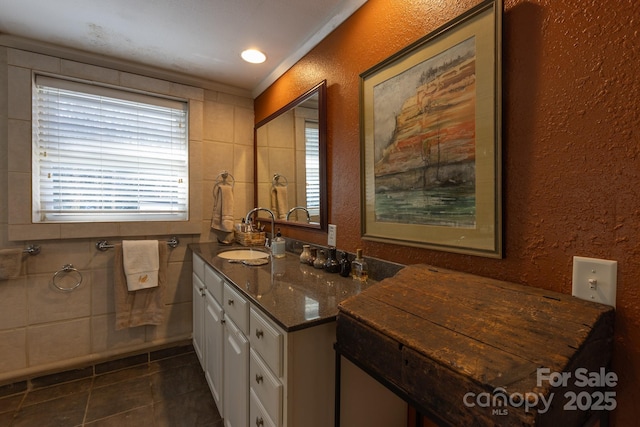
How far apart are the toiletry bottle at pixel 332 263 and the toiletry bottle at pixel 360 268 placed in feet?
0.43

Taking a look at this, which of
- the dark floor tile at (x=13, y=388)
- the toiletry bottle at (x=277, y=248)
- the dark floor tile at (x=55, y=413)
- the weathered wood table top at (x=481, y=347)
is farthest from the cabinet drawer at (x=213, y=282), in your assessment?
the dark floor tile at (x=13, y=388)

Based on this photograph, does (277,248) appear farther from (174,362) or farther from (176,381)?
(174,362)

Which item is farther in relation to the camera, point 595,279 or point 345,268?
point 345,268

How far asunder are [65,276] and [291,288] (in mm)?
1763

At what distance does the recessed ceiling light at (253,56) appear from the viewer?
192cm

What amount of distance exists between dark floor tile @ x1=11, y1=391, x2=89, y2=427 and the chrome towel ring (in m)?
0.66

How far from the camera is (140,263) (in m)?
2.07

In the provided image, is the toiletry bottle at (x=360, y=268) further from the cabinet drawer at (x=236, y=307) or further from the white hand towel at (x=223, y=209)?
the white hand towel at (x=223, y=209)

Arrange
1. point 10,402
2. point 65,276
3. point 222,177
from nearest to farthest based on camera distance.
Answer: point 10,402, point 65,276, point 222,177

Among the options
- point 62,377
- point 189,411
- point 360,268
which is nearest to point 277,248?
point 360,268

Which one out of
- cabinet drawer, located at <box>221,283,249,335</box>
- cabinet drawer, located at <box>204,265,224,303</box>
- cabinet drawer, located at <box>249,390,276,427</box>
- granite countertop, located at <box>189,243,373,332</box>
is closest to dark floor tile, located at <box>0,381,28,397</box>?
cabinet drawer, located at <box>204,265,224,303</box>

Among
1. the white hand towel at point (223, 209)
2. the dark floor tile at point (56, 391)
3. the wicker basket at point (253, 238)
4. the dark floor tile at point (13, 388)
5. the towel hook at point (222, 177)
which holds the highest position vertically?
the towel hook at point (222, 177)

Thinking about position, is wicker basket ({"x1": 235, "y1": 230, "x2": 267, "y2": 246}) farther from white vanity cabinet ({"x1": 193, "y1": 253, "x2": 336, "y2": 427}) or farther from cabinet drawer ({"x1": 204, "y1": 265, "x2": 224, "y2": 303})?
white vanity cabinet ({"x1": 193, "y1": 253, "x2": 336, "y2": 427})

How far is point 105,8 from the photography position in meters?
1.50
